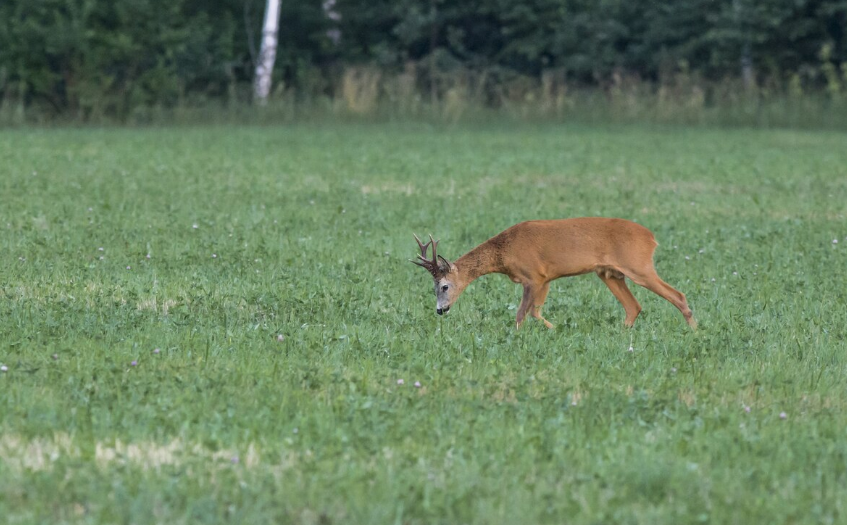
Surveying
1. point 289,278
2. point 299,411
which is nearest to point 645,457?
point 299,411

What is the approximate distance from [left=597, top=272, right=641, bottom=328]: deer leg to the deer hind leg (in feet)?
0.64

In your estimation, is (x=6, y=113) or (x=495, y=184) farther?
(x=6, y=113)

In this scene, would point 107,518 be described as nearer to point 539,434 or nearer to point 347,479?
point 347,479

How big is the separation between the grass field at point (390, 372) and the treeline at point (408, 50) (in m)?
17.6

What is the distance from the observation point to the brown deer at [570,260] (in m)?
7.96

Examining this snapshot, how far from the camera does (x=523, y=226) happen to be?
8305 mm

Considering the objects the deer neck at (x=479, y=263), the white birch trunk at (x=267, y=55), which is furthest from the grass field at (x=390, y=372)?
the white birch trunk at (x=267, y=55)

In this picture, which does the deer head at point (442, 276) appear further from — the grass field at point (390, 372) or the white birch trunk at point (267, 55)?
the white birch trunk at point (267, 55)

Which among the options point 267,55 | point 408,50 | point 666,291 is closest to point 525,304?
point 666,291

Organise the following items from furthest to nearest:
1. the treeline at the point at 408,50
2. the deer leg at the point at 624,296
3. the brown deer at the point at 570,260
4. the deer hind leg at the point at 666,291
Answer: the treeline at the point at 408,50 < the deer leg at the point at 624,296 < the brown deer at the point at 570,260 < the deer hind leg at the point at 666,291

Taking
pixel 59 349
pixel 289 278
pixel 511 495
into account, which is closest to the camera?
pixel 511 495

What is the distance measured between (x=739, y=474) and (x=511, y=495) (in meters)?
0.85

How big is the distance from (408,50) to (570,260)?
104ft

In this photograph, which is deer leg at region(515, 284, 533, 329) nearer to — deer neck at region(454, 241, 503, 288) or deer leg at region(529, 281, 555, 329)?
deer leg at region(529, 281, 555, 329)
